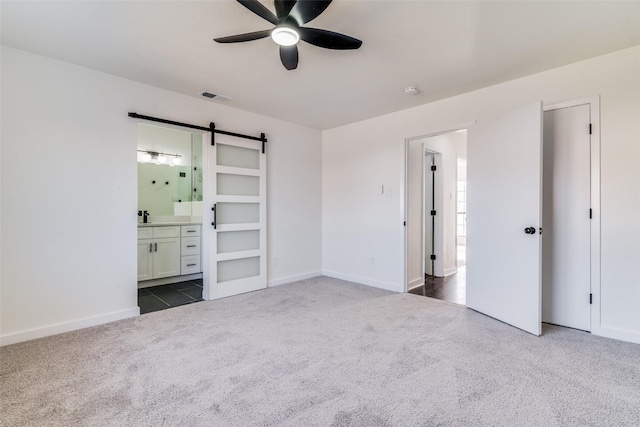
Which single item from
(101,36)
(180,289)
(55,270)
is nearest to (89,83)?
(101,36)

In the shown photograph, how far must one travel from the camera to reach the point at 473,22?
2.16m

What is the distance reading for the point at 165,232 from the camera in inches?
177

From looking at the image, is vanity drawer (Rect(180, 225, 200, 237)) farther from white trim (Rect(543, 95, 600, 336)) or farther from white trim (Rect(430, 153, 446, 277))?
white trim (Rect(543, 95, 600, 336))

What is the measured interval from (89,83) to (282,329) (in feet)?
9.82

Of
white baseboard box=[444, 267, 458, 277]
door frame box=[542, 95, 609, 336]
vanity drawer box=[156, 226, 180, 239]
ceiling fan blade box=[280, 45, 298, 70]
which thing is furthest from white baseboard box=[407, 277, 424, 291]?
vanity drawer box=[156, 226, 180, 239]

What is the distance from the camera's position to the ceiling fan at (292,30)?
5.53 ft

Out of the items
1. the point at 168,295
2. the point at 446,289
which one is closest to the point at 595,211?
the point at 446,289

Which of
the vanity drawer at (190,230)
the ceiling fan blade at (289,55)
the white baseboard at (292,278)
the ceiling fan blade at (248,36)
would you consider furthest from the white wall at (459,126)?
the ceiling fan blade at (248,36)

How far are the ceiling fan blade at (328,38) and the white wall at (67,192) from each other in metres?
2.20

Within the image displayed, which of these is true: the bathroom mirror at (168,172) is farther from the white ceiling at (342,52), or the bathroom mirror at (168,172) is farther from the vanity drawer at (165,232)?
the white ceiling at (342,52)

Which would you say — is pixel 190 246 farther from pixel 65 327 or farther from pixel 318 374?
pixel 318 374

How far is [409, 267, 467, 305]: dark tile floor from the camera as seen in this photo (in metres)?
3.92

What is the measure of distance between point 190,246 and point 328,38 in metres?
3.87

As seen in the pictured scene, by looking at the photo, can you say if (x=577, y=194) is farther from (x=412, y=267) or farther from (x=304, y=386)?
(x=304, y=386)
